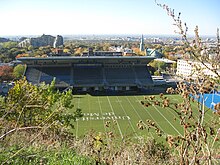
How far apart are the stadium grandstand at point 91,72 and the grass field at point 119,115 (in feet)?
11.2

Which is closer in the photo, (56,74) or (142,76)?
Answer: (56,74)

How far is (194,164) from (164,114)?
18048 mm

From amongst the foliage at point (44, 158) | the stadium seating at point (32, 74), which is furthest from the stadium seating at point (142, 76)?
the foliage at point (44, 158)

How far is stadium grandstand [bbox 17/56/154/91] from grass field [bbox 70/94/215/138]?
3.41 m

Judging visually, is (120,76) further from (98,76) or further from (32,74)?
(32,74)

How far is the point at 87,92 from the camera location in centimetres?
2778

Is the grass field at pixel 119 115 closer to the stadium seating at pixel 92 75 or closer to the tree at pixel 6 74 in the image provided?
the stadium seating at pixel 92 75

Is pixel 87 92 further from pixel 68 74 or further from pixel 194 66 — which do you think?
pixel 194 66

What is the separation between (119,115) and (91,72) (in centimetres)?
1203

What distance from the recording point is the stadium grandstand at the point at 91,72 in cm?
2853

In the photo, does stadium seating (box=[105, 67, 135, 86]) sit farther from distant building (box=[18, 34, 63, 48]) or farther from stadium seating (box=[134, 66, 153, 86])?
distant building (box=[18, 34, 63, 48])

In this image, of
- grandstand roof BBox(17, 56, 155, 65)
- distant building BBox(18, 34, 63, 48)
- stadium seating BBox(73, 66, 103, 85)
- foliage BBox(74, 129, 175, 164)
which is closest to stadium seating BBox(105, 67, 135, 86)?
stadium seating BBox(73, 66, 103, 85)

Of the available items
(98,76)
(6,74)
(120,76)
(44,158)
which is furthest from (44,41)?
(44,158)

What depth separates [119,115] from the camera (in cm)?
1927
